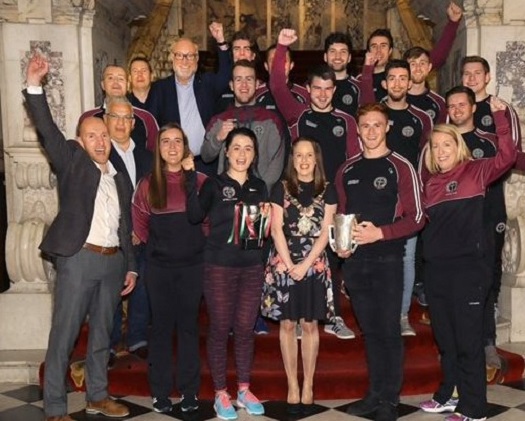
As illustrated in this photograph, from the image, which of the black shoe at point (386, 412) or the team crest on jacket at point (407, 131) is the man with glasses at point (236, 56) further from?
the black shoe at point (386, 412)

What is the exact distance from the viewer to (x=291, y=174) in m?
3.88

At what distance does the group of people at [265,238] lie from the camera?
3693 millimetres

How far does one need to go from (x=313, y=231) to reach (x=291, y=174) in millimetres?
330

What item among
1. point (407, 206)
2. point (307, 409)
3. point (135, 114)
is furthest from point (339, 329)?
point (135, 114)

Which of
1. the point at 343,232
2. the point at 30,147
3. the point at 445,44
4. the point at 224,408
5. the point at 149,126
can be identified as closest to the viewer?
the point at 343,232

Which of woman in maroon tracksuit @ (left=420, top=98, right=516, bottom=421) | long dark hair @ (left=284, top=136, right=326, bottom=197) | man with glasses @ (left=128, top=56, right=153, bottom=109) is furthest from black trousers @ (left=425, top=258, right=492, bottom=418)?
man with glasses @ (left=128, top=56, right=153, bottom=109)

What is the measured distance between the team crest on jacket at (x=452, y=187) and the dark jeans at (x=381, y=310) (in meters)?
0.44

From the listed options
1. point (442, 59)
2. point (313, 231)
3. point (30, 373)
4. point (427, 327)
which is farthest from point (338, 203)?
point (30, 373)

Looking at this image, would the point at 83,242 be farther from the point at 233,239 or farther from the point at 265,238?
the point at 265,238

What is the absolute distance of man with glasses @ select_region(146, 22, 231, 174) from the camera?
457cm

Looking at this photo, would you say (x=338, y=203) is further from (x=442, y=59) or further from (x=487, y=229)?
(x=442, y=59)

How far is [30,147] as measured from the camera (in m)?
4.95

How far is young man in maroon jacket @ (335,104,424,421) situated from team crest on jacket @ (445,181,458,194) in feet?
0.50

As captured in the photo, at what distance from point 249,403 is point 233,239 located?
97cm
